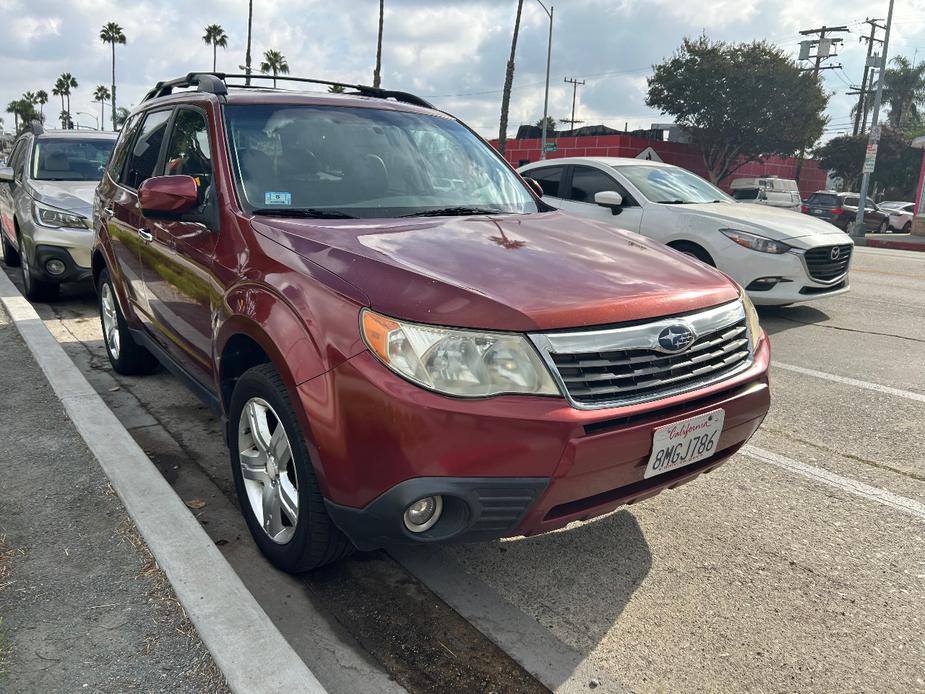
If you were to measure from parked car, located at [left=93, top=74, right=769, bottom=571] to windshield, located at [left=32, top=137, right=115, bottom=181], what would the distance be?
5830mm

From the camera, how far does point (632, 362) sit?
2365 mm

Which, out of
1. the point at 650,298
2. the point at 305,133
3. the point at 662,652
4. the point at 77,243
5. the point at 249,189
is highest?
the point at 305,133

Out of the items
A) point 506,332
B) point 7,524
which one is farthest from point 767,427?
point 7,524

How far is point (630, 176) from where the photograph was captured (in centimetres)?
803

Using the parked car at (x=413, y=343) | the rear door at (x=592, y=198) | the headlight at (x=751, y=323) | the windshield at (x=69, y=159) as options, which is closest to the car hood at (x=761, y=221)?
the rear door at (x=592, y=198)

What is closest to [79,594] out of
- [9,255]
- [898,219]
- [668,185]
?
[668,185]

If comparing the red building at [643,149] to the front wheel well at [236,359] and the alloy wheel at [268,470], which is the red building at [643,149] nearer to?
the front wheel well at [236,359]

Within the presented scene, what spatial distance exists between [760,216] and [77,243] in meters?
6.71

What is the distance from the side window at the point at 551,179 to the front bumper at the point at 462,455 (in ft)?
21.3

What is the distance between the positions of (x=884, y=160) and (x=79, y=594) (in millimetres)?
56961

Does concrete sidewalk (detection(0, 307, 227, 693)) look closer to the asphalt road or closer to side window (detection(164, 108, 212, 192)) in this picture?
the asphalt road

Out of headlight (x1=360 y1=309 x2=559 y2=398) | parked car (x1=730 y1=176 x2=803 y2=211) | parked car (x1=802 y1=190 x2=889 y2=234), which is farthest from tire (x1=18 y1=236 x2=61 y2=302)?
parked car (x1=802 y1=190 x2=889 y2=234)

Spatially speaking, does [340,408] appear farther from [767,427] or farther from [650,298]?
[767,427]

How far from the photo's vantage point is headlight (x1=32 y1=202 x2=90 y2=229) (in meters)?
7.32
